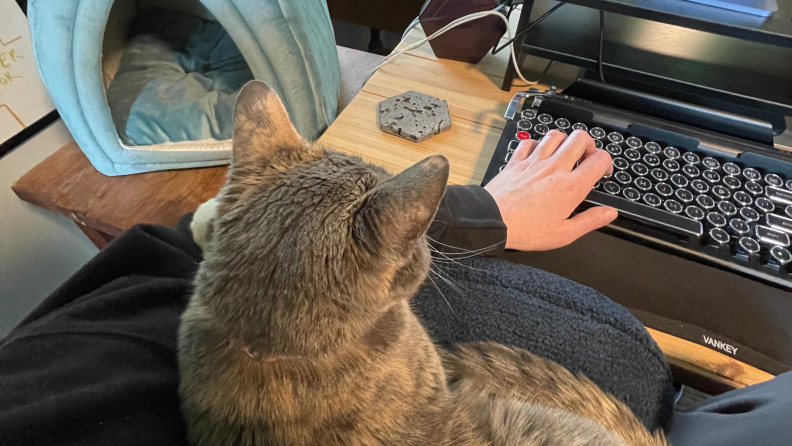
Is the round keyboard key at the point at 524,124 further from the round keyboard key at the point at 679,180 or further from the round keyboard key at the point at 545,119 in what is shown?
the round keyboard key at the point at 679,180

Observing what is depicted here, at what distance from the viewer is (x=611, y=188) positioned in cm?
65

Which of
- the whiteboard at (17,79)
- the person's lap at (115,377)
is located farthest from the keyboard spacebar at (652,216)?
the whiteboard at (17,79)

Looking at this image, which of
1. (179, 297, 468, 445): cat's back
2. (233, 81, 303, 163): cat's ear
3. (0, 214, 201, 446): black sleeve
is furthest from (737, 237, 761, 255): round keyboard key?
(0, 214, 201, 446): black sleeve

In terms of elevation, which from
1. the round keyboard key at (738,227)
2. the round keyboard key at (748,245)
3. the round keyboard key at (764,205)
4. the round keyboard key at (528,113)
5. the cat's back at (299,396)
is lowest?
the cat's back at (299,396)

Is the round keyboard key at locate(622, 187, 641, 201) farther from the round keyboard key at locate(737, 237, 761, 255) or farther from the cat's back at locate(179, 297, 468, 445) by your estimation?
the cat's back at locate(179, 297, 468, 445)

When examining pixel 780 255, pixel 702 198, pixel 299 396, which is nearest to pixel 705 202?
pixel 702 198

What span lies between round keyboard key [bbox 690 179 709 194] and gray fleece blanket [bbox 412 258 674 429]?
25 cm

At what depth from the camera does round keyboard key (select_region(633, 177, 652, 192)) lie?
0.65m

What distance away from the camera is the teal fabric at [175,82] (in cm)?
95

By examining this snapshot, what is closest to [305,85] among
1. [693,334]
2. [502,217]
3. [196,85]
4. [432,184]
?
[196,85]

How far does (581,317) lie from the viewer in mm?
544

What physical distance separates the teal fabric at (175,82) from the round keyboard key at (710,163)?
32.6 inches

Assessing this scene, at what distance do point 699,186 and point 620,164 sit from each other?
0.37 feet

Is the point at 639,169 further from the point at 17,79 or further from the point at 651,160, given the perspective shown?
the point at 17,79
